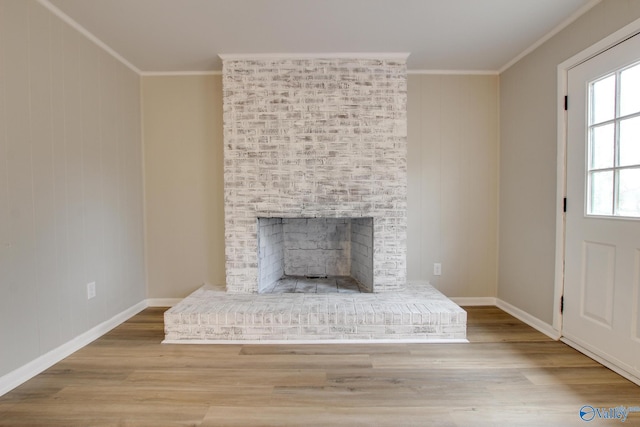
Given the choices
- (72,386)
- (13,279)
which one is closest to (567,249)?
(72,386)

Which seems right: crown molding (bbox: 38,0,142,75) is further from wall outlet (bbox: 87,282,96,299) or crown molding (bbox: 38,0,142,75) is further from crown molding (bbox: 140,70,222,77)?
wall outlet (bbox: 87,282,96,299)

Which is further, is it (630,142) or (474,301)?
(474,301)

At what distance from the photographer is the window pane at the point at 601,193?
1885mm

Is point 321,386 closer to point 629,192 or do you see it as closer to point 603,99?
point 629,192

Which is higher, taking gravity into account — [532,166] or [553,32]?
[553,32]

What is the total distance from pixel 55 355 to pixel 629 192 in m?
3.75

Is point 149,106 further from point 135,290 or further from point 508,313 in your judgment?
point 508,313

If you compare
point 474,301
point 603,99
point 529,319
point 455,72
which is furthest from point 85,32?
point 529,319

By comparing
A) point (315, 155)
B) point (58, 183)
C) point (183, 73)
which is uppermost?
point (183, 73)

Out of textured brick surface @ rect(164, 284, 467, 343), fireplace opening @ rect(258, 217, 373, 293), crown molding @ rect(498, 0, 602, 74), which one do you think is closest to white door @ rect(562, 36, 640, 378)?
crown molding @ rect(498, 0, 602, 74)

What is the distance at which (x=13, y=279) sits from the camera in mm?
1723

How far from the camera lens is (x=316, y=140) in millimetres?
2650

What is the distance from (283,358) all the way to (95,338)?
60.2 inches

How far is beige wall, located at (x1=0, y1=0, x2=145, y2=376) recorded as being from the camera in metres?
1.72
